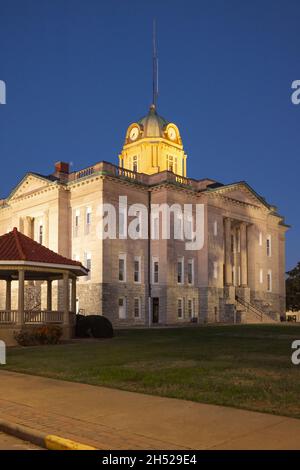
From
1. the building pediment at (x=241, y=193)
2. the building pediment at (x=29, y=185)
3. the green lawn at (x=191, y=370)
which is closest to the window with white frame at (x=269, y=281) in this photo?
the building pediment at (x=241, y=193)

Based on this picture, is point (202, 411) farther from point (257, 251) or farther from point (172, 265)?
point (257, 251)

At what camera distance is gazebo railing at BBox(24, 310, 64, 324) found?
31.1 metres

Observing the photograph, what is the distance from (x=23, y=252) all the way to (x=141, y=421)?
21939 mm

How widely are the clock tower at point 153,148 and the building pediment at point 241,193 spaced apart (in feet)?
29.1

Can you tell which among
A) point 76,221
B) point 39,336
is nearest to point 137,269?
point 76,221

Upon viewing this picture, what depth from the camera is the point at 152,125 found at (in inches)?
2746

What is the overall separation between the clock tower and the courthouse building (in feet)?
0.43

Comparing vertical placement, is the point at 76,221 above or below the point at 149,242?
above

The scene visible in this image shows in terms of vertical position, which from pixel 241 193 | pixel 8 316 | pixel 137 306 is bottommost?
pixel 137 306

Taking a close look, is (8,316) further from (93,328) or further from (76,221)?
(76,221)

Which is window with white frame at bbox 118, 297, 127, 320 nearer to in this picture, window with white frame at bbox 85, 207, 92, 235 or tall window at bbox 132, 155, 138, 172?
window with white frame at bbox 85, 207, 92, 235

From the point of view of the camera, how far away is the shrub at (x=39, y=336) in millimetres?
28125

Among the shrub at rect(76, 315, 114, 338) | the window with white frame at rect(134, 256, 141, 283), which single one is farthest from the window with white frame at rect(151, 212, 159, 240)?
the shrub at rect(76, 315, 114, 338)
